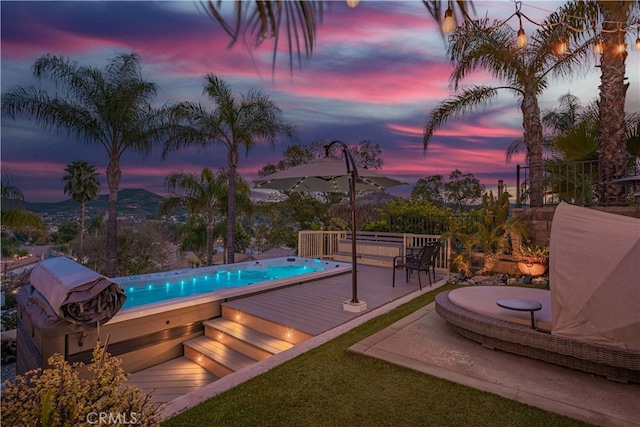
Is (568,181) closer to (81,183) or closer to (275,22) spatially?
(275,22)

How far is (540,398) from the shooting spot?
9.15ft

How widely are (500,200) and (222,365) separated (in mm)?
8093

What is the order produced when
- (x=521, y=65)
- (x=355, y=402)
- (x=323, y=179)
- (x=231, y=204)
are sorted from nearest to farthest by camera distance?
(x=355, y=402) → (x=323, y=179) → (x=521, y=65) → (x=231, y=204)

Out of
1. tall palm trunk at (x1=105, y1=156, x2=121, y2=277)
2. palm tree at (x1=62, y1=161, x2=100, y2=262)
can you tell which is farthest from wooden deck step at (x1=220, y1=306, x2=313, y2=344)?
palm tree at (x1=62, y1=161, x2=100, y2=262)

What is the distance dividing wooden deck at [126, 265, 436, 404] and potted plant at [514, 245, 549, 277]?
230 centimetres

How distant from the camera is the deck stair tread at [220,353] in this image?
176 inches

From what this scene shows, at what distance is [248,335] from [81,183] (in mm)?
21968

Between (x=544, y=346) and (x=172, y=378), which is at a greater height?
(x=544, y=346)

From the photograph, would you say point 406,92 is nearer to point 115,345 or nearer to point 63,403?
point 115,345

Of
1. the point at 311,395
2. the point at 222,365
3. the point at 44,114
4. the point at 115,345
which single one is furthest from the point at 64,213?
the point at 311,395

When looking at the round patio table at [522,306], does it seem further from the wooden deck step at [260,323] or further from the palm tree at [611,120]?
the palm tree at [611,120]

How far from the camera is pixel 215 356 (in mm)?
4746

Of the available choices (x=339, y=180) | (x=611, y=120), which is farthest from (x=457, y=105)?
(x=339, y=180)

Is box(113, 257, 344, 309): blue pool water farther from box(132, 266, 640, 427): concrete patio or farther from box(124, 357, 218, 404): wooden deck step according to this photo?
box(132, 266, 640, 427): concrete patio
